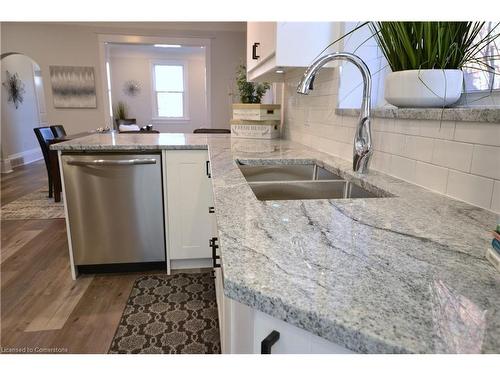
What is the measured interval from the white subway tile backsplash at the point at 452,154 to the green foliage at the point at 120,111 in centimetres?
890

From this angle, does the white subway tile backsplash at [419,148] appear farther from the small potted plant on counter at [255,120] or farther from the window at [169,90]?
the window at [169,90]

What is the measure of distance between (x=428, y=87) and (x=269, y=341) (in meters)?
0.95

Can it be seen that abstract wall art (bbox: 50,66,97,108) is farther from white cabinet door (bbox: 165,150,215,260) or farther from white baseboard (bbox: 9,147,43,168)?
white cabinet door (bbox: 165,150,215,260)

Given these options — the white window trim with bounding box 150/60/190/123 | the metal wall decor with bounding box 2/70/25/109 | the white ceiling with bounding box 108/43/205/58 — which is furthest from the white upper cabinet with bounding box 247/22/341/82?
the white window trim with bounding box 150/60/190/123

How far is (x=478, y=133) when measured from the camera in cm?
89

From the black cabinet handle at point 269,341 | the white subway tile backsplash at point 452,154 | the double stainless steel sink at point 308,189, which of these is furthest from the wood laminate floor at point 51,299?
the white subway tile backsplash at point 452,154

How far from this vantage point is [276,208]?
2.76 ft

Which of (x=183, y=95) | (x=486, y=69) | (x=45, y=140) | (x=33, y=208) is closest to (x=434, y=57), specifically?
(x=486, y=69)

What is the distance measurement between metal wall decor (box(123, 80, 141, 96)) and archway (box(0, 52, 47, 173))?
2.00 metres

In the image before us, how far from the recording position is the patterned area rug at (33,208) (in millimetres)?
3541

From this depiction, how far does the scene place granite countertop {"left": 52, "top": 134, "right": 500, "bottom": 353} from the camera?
39cm

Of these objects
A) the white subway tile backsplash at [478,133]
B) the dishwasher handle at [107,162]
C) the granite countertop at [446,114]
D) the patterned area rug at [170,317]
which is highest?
the granite countertop at [446,114]

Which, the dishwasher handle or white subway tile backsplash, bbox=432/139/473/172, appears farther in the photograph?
the dishwasher handle
